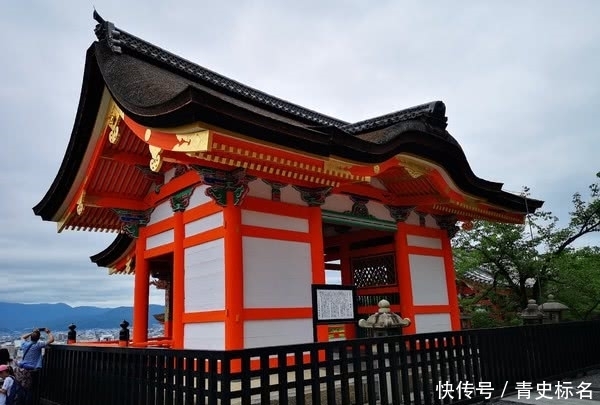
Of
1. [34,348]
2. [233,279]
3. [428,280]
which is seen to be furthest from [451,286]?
[34,348]

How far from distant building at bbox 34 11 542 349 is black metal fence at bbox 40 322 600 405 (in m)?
1.39

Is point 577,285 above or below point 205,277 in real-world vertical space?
below

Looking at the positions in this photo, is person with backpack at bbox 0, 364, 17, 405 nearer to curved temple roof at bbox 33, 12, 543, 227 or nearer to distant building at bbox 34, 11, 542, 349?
distant building at bbox 34, 11, 542, 349

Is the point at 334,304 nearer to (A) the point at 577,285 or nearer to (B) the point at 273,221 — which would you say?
(B) the point at 273,221

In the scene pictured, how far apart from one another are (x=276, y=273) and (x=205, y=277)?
1.15 m

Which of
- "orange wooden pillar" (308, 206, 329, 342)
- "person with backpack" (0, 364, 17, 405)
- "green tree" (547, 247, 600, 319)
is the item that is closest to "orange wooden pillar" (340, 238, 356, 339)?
"orange wooden pillar" (308, 206, 329, 342)

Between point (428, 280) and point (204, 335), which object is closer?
point (204, 335)

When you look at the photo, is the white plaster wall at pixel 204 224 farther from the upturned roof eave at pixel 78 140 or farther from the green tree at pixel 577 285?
the green tree at pixel 577 285

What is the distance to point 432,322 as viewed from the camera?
32.7 feet

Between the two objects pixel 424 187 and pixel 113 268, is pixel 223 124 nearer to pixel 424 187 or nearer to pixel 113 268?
pixel 424 187

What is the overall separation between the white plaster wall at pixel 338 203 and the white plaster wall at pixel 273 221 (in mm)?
1000

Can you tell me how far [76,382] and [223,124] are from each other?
4679 mm

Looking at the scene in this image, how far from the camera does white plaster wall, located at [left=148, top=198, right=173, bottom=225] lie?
8594mm

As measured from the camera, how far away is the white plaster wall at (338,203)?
862 cm
